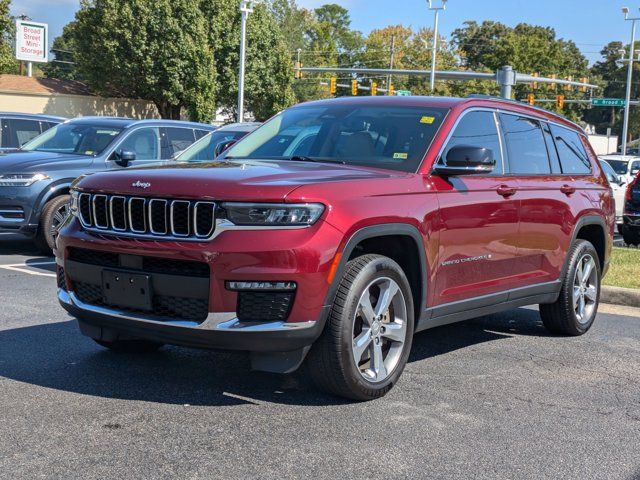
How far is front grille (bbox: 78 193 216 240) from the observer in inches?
172

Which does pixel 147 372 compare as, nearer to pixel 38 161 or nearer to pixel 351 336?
pixel 351 336

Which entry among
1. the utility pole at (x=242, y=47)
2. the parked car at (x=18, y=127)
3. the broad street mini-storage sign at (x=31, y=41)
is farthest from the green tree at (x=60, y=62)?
the parked car at (x=18, y=127)

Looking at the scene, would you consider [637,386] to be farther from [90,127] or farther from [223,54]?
[223,54]

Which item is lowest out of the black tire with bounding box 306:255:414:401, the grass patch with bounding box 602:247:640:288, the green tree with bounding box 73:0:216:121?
the grass patch with bounding box 602:247:640:288

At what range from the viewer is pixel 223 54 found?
43875 mm

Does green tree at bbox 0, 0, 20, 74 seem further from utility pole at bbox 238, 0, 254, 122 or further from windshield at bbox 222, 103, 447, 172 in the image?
windshield at bbox 222, 103, 447, 172

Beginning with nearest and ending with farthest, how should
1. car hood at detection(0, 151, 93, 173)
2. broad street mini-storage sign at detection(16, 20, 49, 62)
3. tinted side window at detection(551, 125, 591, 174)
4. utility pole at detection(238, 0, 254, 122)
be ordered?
tinted side window at detection(551, 125, 591, 174), car hood at detection(0, 151, 93, 173), utility pole at detection(238, 0, 254, 122), broad street mini-storage sign at detection(16, 20, 49, 62)

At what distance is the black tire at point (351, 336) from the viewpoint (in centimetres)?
450

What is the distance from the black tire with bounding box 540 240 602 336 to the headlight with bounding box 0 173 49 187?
6.75 metres

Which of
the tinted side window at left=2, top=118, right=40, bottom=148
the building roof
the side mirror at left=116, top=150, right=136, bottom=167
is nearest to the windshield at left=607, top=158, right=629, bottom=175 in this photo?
the tinted side window at left=2, top=118, right=40, bottom=148

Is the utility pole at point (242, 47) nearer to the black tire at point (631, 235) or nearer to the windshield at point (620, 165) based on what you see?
the windshield at point (620, 165)

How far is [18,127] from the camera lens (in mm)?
14328

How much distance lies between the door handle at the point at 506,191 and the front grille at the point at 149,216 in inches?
92.7

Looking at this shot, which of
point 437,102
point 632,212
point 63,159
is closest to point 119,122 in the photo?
point 63,159
